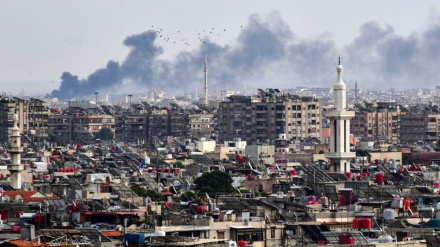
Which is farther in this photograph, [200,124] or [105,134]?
[200,124]

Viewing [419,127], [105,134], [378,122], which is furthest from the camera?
[105,134]

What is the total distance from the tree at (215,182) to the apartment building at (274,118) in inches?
2900

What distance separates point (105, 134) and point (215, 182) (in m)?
101

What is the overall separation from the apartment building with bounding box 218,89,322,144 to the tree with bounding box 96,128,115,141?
15.6m

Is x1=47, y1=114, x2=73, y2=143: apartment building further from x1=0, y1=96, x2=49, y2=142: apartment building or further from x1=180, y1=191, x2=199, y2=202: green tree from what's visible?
x1=180, y1=191, x2=199, y2=202: green tree

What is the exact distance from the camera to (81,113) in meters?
187

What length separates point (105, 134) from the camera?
17938 centimetres

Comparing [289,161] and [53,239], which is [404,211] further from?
[289,161]

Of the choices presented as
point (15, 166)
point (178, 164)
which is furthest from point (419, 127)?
point (15, 166)

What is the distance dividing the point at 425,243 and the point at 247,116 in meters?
118

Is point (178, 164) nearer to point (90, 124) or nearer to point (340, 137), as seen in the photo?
point (340, 137)

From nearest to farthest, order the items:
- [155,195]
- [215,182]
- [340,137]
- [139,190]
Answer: [155,195], [139,190], [340,137], [215,182]

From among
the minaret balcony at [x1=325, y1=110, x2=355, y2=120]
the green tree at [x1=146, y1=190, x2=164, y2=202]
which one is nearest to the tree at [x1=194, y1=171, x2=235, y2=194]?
the green tree at [x1=146, y1=190, x2=164, y2=202]

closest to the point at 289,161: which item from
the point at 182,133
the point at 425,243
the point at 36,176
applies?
the point at 36,176
